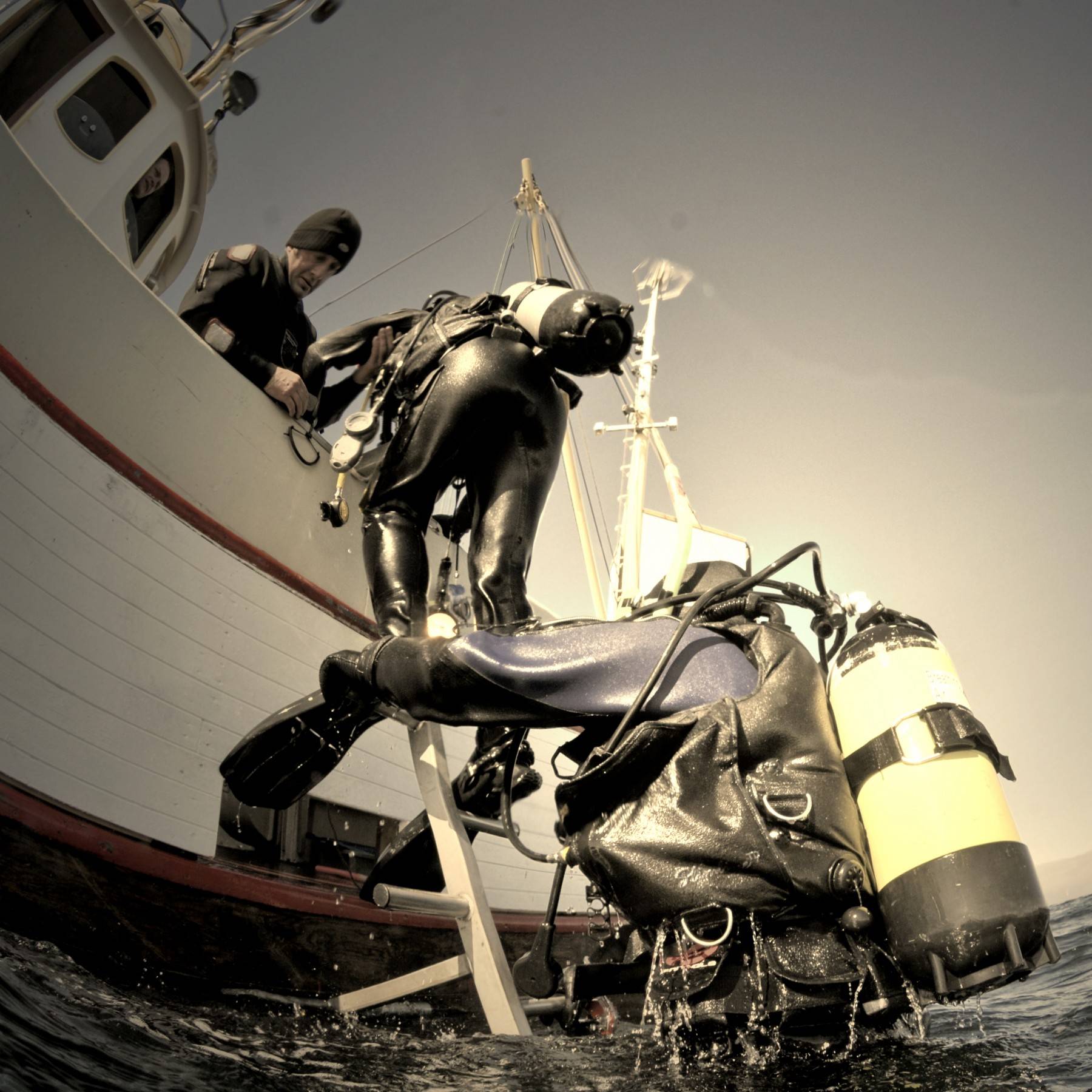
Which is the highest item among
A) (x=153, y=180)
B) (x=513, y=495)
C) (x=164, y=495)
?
(x=153, y=180)

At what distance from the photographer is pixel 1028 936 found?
1.43m

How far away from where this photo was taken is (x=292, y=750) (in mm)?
2375

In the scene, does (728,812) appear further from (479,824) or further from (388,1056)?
(479,824)

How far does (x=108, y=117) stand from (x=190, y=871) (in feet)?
19.1

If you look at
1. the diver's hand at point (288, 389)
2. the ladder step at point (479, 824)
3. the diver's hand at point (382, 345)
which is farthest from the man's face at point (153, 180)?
the ladder step at point (479, 824)

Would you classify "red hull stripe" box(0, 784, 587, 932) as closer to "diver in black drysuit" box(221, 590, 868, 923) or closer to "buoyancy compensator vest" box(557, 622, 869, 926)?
"diver in black drysuit" box(221, 590, 868, 923)

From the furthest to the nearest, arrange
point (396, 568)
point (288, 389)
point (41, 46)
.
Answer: point (41, 46), point (288, 389), point (396, 568)

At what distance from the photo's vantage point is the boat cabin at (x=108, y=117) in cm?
546

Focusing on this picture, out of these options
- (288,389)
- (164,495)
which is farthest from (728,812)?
(288,389)

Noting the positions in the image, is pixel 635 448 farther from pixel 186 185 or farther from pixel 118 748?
pixel 118 748

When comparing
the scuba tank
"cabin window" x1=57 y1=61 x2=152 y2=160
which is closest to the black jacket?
the scuba tank

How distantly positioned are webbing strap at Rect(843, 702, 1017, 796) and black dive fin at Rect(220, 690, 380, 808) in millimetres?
1265

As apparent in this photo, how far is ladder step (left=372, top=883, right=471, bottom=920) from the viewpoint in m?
2.07

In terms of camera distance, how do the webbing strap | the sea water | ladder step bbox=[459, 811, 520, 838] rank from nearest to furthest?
the sea water → the webbing strap → ladder step bbox=[459, 811, 520, 838]
